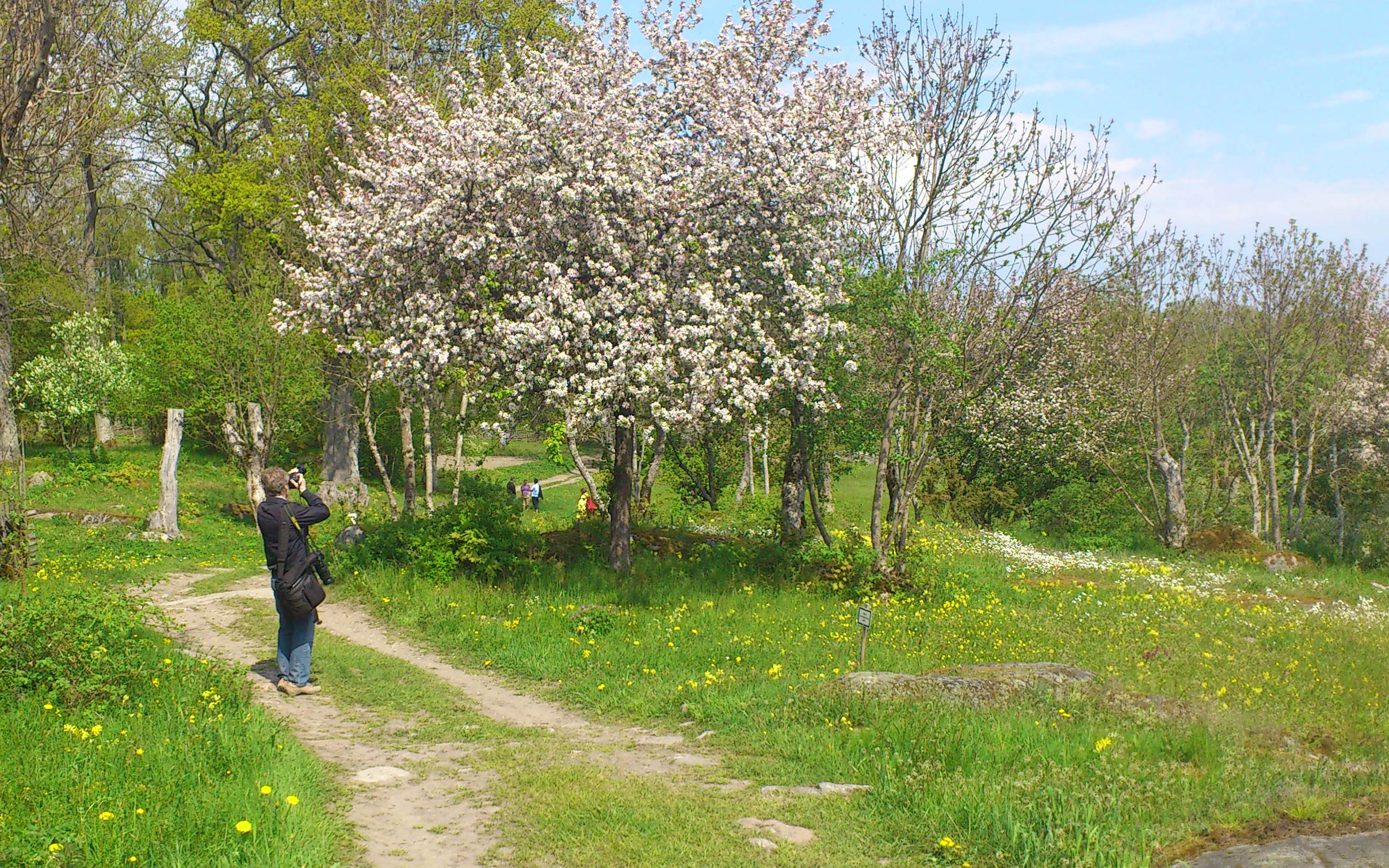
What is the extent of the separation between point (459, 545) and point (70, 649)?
297 inches

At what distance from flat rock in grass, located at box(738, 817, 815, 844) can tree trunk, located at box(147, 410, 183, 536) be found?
61.6 feet

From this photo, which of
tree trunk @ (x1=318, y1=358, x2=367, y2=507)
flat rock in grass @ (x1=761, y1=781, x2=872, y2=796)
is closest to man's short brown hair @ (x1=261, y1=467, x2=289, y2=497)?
flat rock in grass @ (x1=761, y1=781, x2=872, y2=796)

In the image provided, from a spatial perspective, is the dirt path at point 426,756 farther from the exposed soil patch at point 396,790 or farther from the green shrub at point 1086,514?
the green shrub at point 1086,514

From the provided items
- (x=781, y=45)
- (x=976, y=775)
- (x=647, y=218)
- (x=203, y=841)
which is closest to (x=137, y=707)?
(x=203, y=841)

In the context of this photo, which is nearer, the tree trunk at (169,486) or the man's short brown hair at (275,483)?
the man's short brown hair at (275,483)

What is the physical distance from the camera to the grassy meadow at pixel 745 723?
19.5ft

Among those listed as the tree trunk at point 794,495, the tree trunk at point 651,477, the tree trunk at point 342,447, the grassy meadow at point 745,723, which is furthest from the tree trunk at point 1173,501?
the tree trunk at point 342,447

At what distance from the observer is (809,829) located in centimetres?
641

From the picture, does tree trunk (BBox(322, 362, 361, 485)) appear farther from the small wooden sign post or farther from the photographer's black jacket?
the small wooden sign post

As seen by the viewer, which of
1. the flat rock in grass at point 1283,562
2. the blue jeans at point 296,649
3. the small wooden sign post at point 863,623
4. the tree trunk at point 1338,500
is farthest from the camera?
the tree trunk at point 1338,500

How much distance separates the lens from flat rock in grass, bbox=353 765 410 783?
727 cm

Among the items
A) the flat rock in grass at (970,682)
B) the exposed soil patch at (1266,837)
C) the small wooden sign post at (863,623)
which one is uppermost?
the small wooden sign post at (863,623)

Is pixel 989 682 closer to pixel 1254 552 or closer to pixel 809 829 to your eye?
pixel 809 829

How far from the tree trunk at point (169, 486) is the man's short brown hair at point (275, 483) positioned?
1349cm
